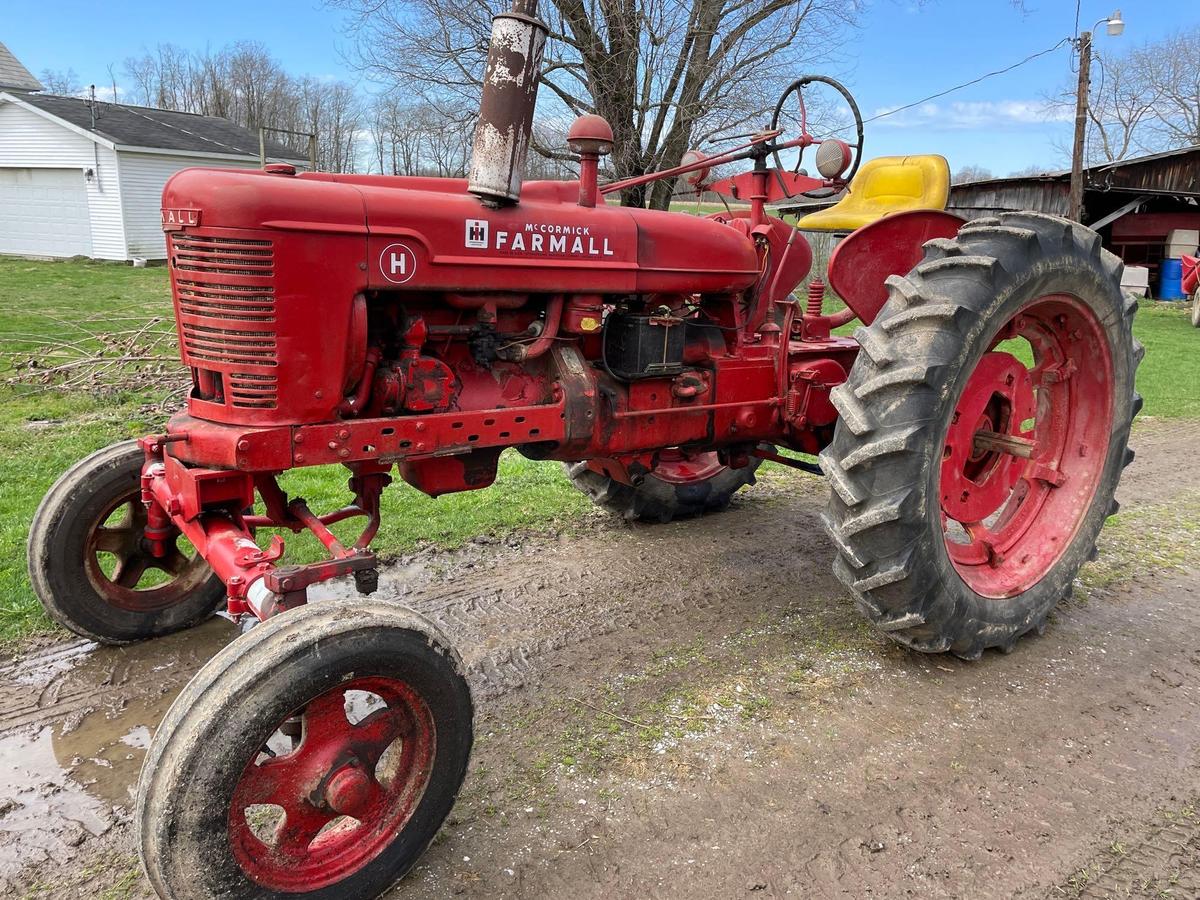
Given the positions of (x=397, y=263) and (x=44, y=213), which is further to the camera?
(x=44, y=213)

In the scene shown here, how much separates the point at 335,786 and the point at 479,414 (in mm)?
1184

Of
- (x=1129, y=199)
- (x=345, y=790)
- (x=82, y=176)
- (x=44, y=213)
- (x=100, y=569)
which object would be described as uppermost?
(x=82, y=176)

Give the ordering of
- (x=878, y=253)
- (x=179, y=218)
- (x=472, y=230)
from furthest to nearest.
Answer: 1. (x=878, y=253)
2. (x=472, y=230)
3. (x=179, y=218)

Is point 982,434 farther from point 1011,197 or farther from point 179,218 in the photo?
point 1011,197

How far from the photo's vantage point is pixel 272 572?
7.46 ft

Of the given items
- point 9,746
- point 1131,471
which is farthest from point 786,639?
point 1131,471

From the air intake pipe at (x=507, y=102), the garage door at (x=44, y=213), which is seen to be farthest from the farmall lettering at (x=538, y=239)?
the garage door at (x=44, y=213)

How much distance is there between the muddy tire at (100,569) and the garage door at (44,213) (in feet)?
71.3

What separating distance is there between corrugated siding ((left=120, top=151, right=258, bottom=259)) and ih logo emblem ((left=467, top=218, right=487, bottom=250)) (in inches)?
819

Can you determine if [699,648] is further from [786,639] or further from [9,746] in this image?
[9,746]

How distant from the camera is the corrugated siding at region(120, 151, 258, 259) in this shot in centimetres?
Answer: 2086

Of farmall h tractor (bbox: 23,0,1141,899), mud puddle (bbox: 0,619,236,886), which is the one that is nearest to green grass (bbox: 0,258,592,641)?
mud puddle (bbox: 0,619,236,886)

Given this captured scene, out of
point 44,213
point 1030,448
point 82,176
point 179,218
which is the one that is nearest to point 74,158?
point 82,176

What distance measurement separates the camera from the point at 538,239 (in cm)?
281
